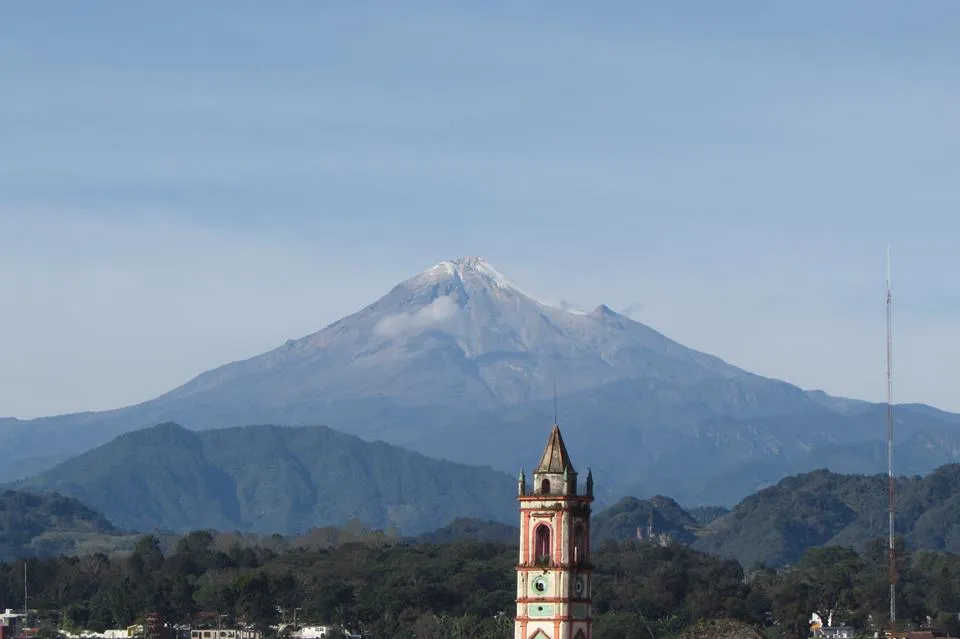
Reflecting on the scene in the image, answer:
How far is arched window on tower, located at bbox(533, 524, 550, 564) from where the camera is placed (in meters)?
72.1

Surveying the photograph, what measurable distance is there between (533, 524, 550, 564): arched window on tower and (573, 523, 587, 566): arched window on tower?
72cm

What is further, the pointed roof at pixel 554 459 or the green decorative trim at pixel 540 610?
the pointed roof at pixel 554 459

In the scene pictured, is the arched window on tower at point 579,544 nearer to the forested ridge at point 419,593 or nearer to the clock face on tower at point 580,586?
the clock face on tower at point 580,586

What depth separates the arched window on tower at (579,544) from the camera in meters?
72.4

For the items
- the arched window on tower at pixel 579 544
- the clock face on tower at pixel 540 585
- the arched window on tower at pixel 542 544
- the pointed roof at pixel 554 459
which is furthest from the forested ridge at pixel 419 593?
the clock face on tower at pixel 540 585

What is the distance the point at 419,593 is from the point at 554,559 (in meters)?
100

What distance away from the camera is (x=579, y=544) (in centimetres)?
7269

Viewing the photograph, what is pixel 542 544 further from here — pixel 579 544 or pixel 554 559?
pixel 579 544

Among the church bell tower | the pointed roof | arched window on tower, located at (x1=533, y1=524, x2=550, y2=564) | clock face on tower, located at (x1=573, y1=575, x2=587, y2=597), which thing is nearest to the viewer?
the church bell tower

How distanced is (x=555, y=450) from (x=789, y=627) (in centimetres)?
9316

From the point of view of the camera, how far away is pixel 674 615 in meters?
173

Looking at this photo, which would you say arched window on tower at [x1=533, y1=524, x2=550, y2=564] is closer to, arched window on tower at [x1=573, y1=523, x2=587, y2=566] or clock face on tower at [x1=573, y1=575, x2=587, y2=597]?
arched window on tower at [x1=573, y1=523, x2=587, y2=566]

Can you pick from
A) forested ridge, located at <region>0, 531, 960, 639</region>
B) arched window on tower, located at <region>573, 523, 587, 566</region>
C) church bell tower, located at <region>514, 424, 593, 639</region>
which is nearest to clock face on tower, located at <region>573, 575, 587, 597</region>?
church bell tower, located at <region>514, 424, 593, 639</region>

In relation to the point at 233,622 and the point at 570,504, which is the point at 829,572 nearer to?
the point at 233,622
